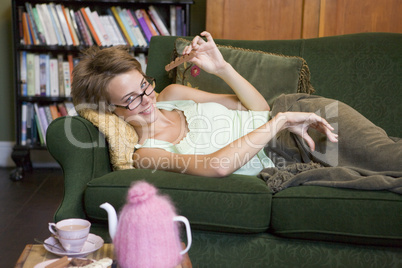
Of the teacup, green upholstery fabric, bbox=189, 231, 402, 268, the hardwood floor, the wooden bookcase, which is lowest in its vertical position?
the hardwood floor

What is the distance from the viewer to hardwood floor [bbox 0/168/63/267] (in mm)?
2041

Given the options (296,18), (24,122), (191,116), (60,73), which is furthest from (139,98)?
(24,122)

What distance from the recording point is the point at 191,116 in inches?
69.7

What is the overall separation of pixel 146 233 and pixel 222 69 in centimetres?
105

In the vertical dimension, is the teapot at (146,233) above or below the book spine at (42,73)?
below

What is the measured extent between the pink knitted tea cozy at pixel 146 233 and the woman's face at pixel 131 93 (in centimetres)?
72

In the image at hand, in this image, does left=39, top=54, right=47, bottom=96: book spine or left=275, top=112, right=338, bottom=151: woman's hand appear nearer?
left=275, top=112, right=338, bottom=151: woman's hand

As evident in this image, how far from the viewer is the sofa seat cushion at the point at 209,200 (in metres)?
1.40

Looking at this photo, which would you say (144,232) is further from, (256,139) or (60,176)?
(60,176)

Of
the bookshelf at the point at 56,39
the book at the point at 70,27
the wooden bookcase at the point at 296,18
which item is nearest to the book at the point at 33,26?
the bookshelf at the point at 56,39

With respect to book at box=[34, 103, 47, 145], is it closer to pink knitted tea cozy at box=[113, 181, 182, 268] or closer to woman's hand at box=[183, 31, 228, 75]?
woman's hand at box=[183, 31, 228, 75]

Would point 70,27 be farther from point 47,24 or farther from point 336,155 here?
point 336,155

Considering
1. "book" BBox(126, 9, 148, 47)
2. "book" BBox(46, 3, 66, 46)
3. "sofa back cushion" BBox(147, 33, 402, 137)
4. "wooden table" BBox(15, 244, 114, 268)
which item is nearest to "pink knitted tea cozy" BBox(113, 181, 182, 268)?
"wooden table" BBox(15, 244, 114, 268)

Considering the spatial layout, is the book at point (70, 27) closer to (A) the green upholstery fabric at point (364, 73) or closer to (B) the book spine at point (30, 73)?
(B) the book spine at point (30, 73)
